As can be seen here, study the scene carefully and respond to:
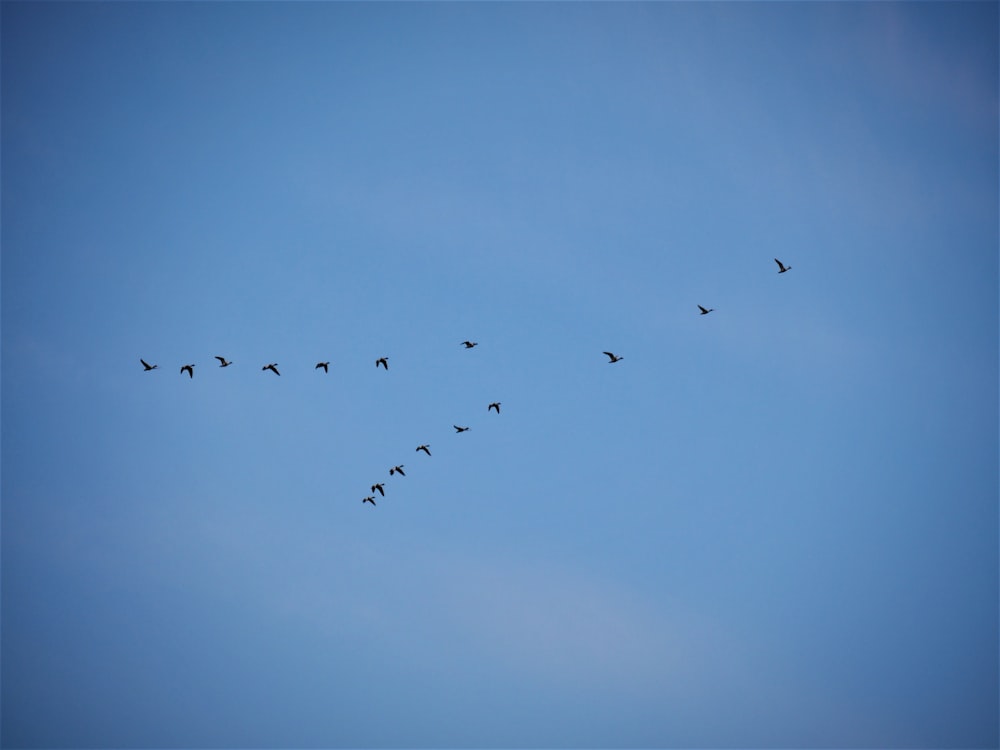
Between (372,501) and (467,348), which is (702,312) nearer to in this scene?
(467,348)

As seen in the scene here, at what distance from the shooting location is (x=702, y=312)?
16312 centimetres

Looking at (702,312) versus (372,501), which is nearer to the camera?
(702,312)

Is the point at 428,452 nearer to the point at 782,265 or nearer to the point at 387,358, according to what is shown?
the point at 387,358

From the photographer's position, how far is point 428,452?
563 ft

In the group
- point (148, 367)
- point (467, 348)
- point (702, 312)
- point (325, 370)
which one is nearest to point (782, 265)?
point (702, 312)

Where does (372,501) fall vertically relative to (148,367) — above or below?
below

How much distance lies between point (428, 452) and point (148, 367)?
29.0 meters

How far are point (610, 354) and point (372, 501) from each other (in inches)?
1102

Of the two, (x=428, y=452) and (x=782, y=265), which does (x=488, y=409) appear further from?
(x=782, y=265)

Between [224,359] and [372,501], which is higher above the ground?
[224,359]

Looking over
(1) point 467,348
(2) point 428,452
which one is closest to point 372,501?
(2) point 428,452

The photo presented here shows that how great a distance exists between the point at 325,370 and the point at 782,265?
44.4 metres

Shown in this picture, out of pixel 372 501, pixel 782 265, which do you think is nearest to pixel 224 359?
pixel 372 501

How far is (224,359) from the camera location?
562 ft
